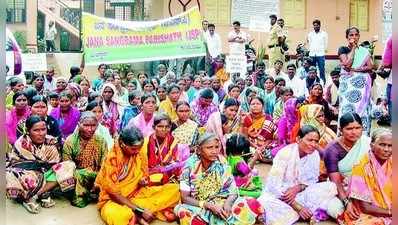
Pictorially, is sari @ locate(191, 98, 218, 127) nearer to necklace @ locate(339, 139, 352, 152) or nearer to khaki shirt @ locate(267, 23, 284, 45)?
necklace @ locate(339, 139, 352, 152)

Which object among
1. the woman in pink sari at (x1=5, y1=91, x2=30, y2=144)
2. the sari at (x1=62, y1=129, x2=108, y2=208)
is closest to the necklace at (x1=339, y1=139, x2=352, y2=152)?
the sari at (x1=62, y1=129, x2=108, y2=208)

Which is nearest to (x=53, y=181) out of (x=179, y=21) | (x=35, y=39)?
(x=179, y=21)

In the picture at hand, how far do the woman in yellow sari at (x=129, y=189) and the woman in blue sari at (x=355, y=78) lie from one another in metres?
2.62

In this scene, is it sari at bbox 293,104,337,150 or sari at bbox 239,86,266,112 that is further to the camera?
sari at bbox 239,86,266,112

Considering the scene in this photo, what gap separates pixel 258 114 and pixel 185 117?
4.07 ft

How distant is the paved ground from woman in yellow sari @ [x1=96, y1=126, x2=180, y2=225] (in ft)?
0.45

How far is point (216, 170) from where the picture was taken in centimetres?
415

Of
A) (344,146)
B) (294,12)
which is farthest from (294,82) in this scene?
(294,12)

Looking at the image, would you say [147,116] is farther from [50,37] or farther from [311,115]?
[50,37]

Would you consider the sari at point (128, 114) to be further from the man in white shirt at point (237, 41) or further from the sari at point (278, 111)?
the man in white shirt at point (237, 41)

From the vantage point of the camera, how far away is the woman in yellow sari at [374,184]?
148 inches

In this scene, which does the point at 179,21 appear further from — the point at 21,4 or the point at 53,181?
the point at 21,4

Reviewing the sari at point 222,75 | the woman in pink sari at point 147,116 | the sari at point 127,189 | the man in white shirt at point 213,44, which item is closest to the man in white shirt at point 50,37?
the man in white shirt at point 213,44

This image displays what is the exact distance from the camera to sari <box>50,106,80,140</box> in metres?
5.82
